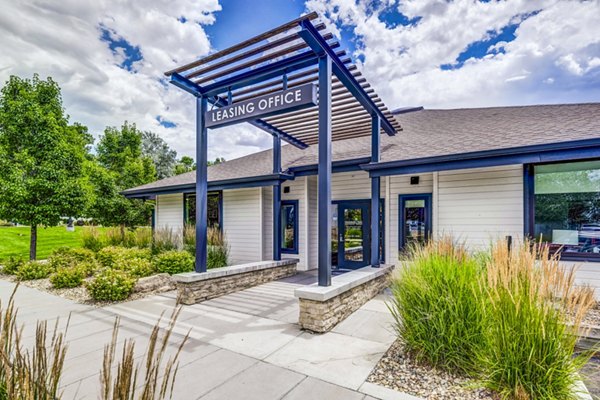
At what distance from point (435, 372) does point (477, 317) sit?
727 millimetres

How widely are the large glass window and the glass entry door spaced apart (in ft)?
13.9

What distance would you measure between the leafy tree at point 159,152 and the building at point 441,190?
1250 inches

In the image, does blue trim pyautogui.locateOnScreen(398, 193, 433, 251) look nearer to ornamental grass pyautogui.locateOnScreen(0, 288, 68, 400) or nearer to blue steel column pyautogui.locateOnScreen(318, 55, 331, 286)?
blue steel column pyautogui.locateOnScreen(318, 55, 331, 286)

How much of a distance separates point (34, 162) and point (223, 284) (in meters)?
7.67

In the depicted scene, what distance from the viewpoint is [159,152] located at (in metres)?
43.4

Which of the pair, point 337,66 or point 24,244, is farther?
point 24,244

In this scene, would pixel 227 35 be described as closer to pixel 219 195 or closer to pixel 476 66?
pixel 219 195

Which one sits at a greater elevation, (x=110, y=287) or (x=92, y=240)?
(x=92, y=240)

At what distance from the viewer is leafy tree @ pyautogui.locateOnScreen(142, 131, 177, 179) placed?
4189 centimetres

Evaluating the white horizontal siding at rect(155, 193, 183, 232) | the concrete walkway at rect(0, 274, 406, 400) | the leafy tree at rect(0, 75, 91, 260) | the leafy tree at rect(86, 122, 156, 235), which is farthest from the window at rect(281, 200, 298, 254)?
the leafy tree at rect(86, 122, 156, 235)

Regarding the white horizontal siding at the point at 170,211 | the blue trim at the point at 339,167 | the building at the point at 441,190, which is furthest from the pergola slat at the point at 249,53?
the white horizontal siding at the point at 170,211

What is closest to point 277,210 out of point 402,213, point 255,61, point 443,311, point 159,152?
point 402,213

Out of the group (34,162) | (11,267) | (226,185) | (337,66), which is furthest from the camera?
(226,185)

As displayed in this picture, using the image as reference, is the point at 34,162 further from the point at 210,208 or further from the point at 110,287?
the point at 110,287
